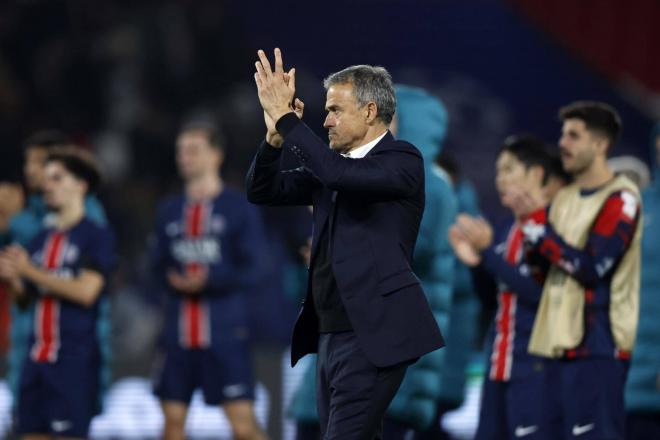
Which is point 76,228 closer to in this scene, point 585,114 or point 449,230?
point 449,230

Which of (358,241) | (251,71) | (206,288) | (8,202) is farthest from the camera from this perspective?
(251,71)

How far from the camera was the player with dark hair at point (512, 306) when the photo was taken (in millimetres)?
5891

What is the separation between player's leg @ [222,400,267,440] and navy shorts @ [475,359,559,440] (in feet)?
6.38

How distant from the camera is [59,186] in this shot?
278 inches

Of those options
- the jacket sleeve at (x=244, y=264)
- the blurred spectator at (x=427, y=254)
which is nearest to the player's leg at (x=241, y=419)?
the jacket sleeve at (x=244, y=264)

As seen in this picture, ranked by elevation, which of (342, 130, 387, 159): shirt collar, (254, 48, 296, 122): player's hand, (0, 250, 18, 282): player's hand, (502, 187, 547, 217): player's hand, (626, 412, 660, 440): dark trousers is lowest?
(626, 412, 660, 440): dark trousers

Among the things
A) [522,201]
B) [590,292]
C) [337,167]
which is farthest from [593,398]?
[337,167]

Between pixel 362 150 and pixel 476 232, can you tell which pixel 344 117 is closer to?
pixel 362 150

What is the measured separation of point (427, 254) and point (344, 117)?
1.71m

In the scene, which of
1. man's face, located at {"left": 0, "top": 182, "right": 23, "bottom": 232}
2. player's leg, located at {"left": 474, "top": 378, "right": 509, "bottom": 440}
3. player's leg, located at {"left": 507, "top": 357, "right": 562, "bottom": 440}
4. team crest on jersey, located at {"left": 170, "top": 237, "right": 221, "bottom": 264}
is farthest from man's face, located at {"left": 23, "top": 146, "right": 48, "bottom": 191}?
player's leg, located at {"left": 507, "top": 357, "right": 562, "bottom": 440}

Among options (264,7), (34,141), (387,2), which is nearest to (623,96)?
(387,2)

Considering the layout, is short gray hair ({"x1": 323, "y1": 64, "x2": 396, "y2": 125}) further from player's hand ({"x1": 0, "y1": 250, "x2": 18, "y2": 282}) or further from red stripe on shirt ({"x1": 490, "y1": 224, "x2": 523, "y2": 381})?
player's hand ({"x1": 0, "y1": 250, "x2": 18, "y2": 282})

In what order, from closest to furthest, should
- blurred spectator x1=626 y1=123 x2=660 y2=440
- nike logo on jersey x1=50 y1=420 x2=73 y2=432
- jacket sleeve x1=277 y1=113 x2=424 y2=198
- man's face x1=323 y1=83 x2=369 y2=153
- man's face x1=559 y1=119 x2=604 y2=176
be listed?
jacket sleeve x1=277 y1=113 x2=424 y2=198 → man's face x1=323 y1=83 x2=369 y2=153 → man's face x1=559 y1=119 x2=604 y2=176 → blurred spectator x1=626 y1=123 x2=660 y2=440 → nike logo on jersey x1=50 y1=420 x2=73 y2=432

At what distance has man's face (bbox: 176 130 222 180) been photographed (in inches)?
310
